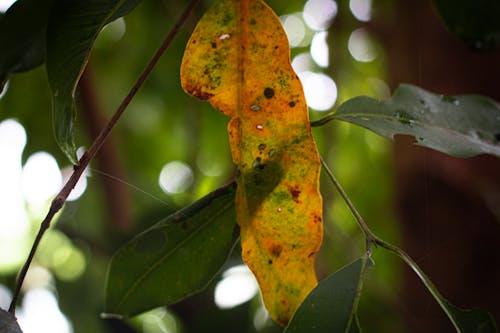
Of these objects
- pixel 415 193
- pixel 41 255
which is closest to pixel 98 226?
pixel 41 255

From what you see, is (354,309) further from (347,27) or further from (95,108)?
(347,27)

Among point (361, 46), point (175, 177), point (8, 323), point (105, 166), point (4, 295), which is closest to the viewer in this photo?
point (8, 323)

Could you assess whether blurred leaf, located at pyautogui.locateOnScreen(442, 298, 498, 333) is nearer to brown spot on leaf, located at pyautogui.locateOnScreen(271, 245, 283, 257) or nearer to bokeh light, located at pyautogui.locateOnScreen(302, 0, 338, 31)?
brown spot on leaf, located at pyautogui.locateOnScreen(271, 245, 283, 257)

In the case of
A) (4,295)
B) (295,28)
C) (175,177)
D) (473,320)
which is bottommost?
(4,295)

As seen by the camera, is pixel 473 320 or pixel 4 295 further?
pixel 4 295

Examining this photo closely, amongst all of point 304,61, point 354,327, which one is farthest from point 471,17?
point 304,61

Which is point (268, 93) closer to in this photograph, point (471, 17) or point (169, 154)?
point (471, 17)

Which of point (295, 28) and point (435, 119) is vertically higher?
point (435, 119)
